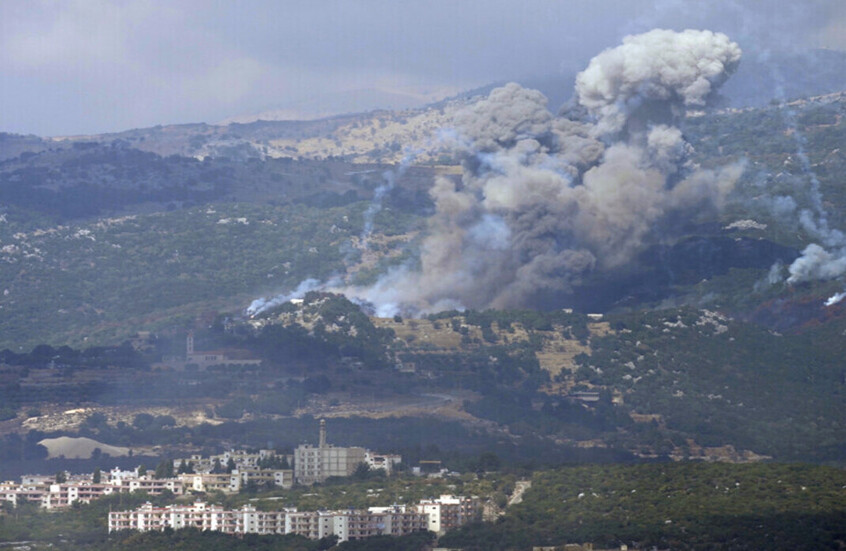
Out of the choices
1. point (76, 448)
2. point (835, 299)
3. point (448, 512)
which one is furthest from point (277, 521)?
point (835, 299)

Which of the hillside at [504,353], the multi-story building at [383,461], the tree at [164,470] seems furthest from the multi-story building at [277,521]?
the hillside at [504,353]

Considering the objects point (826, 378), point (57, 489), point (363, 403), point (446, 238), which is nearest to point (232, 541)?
point (57, 489)

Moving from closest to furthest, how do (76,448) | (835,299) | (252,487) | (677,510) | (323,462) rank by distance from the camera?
(677,510) → (252,487) → (323,462) → (76,448) → (835,299)

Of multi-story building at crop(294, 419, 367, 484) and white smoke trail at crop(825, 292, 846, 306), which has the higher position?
white smoke trail at crop(825, 292, 846, 306)

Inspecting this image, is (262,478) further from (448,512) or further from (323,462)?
(448,512)

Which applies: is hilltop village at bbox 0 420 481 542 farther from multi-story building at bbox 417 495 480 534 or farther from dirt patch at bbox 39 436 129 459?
dirt patch at bbox 39 436 129 459

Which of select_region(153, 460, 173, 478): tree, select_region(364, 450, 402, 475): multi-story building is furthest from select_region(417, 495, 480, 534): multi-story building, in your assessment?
select_region(153, 460, 173, 478): tree

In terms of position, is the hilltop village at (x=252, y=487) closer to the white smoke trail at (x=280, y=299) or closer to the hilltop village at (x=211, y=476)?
the hilltop village at (x=211, y=476)

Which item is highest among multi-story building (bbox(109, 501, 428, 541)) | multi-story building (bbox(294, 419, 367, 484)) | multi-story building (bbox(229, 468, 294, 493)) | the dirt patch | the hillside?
the hillside
